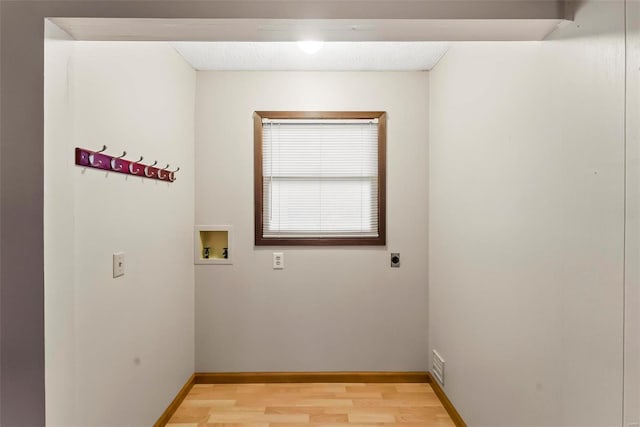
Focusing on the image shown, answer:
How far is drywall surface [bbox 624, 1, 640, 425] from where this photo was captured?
1007 millimetres

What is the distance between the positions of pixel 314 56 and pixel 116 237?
1.77 m

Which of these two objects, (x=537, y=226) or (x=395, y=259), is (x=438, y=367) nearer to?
(x=395, y=259)

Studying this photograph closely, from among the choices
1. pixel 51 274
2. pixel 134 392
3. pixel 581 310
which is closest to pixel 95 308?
pixel 51 274

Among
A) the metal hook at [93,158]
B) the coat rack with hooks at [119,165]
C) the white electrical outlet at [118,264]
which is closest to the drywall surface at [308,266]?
the coat rack with hooks at [119,165]

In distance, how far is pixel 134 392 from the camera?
2102mm

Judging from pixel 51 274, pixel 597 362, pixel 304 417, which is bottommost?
pixel 304 417

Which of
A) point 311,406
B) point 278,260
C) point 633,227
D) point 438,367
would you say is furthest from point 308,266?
point 633,227

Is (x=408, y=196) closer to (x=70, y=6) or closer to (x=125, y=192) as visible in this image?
(x=125, y=192)

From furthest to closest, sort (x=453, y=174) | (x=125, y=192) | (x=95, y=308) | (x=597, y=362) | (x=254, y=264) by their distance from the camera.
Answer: (x=254, y=264), (x=453, y=174), (x=125, y=192), (x=95, y=308), (x=597, y=362)

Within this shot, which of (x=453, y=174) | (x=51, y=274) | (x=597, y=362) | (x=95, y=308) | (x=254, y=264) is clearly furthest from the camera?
(x=254, y=264)

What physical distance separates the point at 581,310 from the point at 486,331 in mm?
851

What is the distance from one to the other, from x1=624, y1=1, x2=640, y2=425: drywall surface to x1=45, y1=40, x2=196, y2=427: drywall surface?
170cm

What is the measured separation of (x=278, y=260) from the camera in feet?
10.1

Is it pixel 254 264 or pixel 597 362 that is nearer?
pixel 597 362
